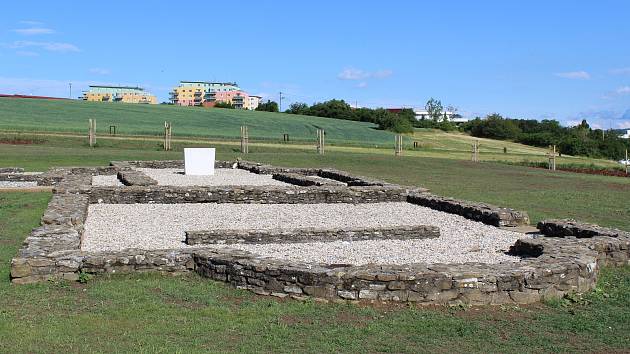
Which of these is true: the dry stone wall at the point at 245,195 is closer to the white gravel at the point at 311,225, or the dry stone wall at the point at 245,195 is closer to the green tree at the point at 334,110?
the white gravel at the point at 311,225

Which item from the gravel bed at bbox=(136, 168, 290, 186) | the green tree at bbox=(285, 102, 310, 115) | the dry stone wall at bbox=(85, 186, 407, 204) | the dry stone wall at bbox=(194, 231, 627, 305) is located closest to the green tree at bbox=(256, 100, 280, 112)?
the green tree at bbox=(285, 102, 310, 115)

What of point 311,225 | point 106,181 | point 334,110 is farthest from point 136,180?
point 334,110

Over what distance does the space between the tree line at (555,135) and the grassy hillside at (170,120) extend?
742 inches

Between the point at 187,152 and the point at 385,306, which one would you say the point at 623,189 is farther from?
the point at 385,306

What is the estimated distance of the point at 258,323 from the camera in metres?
7.33

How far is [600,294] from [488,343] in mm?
2687

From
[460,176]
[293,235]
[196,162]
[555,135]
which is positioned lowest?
[293,235]

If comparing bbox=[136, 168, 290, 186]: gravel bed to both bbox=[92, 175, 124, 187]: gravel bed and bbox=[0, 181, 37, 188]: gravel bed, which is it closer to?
bbox=[92, 175, 124, 187]: gravel bed

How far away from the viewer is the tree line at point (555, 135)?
236 feet

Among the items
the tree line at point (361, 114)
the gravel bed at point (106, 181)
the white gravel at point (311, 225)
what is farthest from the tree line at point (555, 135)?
the white gravel at point (311, 225)

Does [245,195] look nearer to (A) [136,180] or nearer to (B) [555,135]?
(A) [136,180]

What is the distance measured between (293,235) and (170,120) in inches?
2536

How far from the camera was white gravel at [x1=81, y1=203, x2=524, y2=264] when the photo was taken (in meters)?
11.3

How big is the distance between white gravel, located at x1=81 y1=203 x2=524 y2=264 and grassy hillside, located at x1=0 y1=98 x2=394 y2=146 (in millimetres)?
40629
